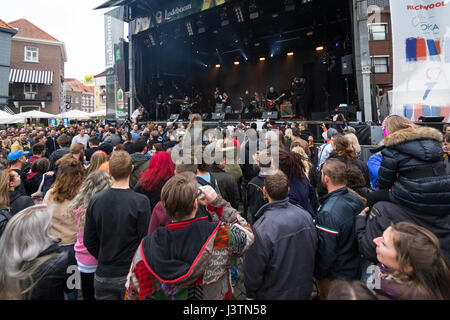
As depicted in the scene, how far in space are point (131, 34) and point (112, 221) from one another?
15.6 m

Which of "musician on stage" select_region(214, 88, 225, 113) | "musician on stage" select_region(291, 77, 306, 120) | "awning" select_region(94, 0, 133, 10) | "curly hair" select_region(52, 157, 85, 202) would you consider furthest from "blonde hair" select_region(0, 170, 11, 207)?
"awning" select_region(94, 0, 133, 10)

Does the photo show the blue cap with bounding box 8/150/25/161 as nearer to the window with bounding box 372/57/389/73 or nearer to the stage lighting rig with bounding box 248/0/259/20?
Result: the stage lighting rig with bounding box 248/0/259/20

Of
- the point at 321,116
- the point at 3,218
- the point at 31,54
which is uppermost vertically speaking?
the point at 31,54

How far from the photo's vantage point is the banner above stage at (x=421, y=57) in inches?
275

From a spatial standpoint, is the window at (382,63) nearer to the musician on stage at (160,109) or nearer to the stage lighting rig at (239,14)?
the stage lighting rig at (239,14)

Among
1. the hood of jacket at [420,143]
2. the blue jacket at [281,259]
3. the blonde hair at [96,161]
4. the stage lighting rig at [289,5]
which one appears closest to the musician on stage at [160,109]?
the stage lighting rig at [289,5]

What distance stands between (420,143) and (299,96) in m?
12.1

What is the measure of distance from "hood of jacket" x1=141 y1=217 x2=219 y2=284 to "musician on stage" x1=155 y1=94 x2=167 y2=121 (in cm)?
1537

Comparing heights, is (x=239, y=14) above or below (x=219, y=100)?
above

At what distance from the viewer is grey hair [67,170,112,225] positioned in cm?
211

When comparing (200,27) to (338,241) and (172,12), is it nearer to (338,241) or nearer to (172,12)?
(172,12)

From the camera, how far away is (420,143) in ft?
5.76

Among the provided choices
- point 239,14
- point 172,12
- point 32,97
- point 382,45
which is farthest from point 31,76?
point 382,45

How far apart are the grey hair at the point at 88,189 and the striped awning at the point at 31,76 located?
3316cm
